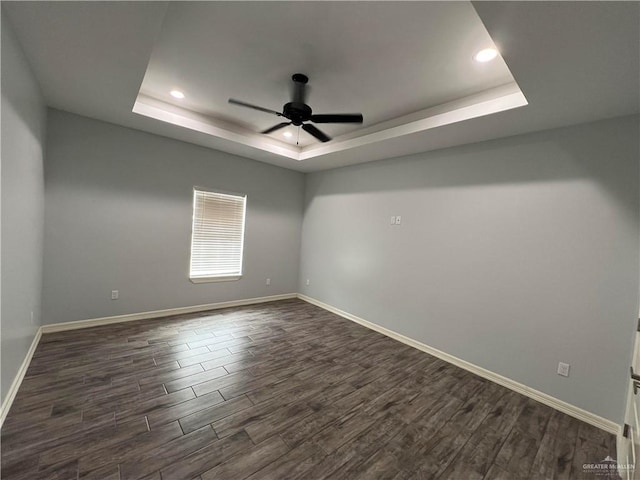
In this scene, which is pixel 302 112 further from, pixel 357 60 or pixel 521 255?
pixel 521 255

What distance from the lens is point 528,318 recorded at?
2.61 meters

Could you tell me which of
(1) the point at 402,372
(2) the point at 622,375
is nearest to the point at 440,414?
(1) the point at 402,372

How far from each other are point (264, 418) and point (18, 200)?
8.25 ft

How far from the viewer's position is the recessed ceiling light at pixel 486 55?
195 cm

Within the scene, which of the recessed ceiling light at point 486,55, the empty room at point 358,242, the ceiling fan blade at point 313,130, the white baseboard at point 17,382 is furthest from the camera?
the ceiling fan blade at point 313,130

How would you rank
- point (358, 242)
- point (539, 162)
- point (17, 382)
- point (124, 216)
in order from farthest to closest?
point (358, 242) → point (124, 216) → point (539, 162) → point (17, 382)

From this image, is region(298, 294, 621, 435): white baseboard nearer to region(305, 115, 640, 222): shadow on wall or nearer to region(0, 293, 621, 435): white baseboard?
region(0, 293, 621, 435): white baseboard

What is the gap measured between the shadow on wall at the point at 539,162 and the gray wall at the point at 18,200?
3.81m

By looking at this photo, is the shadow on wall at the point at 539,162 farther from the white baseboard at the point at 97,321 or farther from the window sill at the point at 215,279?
the white baseboard at the point at 97,321

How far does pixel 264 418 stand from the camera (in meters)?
1.97

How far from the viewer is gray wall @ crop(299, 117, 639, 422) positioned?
7.18ft

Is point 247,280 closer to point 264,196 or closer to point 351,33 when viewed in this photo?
point 264,196

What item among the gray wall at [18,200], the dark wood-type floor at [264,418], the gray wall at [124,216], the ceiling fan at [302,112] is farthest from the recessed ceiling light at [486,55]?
the gray wall at [124,216]

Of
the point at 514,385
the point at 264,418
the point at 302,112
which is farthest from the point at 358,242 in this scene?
the point at 264,418
